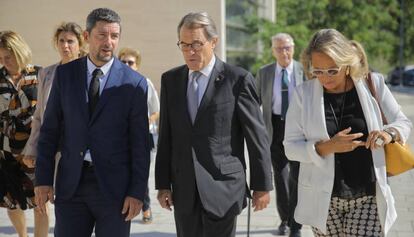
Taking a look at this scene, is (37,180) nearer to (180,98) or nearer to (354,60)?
(180,98)

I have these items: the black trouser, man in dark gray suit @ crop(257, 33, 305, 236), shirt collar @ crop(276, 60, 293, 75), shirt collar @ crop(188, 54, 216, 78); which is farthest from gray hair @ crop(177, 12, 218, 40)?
shirt collar @ crop(276, 60, 293, 75)

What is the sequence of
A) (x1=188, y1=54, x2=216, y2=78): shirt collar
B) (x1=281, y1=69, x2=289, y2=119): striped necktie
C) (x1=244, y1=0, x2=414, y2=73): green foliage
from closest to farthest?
(x1=188, y1=54, x2=216, y2=78): shirt collar < (x1=281, y1=69, x2=289, y2=119): striped necktie < (x1=244, y1=0, x2=414, y2=73): green foliage

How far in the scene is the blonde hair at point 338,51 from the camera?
3.75 meters

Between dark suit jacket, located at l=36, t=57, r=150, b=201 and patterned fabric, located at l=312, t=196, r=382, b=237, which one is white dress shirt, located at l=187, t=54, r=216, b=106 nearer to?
dark suit jacket, located at l=36, t=57, r=150, b=201

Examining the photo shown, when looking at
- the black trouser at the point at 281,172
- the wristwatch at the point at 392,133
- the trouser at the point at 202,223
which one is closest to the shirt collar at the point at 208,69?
the trouser at the point at 202,223

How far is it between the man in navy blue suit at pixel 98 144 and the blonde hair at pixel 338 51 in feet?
3.47

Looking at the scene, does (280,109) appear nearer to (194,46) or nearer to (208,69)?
(208,69)

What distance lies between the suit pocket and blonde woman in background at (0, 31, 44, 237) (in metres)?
2.44

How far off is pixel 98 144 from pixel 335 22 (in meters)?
35.4

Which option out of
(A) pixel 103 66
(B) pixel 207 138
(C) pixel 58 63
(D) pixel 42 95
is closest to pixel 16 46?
(C) pixel 58 63

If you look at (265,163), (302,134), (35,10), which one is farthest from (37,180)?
(35,10)

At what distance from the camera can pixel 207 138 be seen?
3963 millimetres

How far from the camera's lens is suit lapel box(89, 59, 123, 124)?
3906 millimetres

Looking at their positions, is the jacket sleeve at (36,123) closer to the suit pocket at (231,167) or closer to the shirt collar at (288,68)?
the suit pocket at (231,167)
